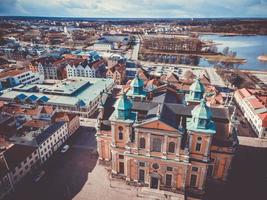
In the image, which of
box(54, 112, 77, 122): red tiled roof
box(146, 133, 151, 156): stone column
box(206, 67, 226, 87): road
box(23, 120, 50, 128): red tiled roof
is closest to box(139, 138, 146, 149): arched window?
box(146, 133, 151, 156): stone column

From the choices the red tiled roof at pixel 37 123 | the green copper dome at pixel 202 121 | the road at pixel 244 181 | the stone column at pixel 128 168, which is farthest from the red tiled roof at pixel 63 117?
the road at pixel 244 181

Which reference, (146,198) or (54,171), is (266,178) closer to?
(146,198)

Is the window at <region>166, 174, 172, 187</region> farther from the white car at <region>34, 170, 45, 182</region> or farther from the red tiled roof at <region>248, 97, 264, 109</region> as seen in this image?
the red tiled roof at <region>248, 97, 264, 109</region>

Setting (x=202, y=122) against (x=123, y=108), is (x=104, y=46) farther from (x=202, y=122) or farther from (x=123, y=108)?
(x=202, y=122)

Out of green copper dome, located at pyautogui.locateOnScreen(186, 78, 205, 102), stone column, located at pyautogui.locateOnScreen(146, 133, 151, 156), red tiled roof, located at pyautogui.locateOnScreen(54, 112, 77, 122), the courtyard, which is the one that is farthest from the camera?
red tiled roof, located at pyautogui.locateOnScreen(54, 112, 77, 122)

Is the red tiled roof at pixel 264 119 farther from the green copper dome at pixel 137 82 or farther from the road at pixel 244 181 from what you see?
the green copper dome at pixel 137 82

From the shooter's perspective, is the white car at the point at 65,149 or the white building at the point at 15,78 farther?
the white building at the point at 15,78
